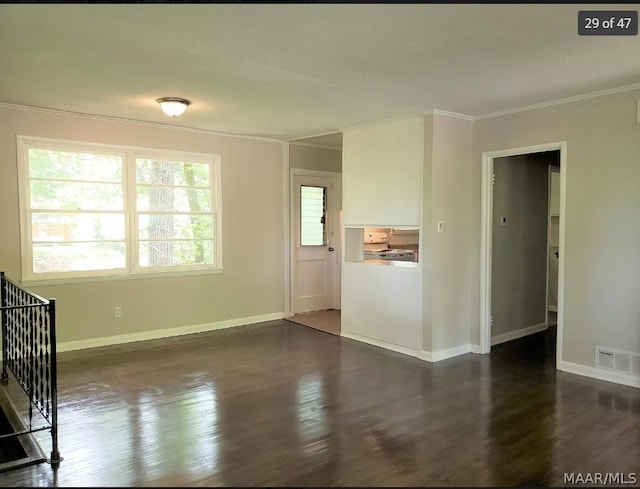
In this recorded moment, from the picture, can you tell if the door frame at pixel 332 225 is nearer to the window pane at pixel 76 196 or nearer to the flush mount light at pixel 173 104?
the window pane at pixel 76 196

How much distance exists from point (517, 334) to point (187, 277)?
3.90 meters

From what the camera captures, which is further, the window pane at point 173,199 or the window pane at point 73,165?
the window pane at point 173,199

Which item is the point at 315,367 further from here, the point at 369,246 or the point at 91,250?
the point at 369,246

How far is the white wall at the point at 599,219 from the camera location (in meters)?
3.91

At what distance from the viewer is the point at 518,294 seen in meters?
5.60

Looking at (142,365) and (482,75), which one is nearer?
(482,75)

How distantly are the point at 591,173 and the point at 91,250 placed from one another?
484cm

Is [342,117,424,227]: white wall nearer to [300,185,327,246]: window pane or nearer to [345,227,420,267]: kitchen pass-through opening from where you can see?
[345,227,420,267]: kitchen pass-through opening

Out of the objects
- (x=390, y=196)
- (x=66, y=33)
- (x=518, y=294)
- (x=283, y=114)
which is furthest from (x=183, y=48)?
(x=518, y=294)

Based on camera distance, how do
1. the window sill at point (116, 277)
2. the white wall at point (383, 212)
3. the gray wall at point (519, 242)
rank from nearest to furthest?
1. the window sill at point (116, 277)
2. the white wall at point (383, 212)
3. the gray wall at point (519, 242)

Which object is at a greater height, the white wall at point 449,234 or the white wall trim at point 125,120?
the white wall trim at point 125,120

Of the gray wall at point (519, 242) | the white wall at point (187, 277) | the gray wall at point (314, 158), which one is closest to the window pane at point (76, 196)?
the white wall at point (187, 277)

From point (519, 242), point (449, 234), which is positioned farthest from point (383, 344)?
point (519, 242)

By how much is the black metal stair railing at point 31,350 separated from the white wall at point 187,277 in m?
0.81
